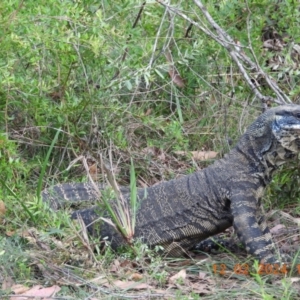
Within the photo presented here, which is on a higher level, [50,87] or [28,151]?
[50,87]

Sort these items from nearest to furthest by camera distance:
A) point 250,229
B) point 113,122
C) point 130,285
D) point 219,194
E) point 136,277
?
point 130,285, point 136,277, point 250,229, point 219,194, point 113,122

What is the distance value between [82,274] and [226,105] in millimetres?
2945

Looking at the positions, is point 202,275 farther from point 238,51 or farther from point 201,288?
point 238,51

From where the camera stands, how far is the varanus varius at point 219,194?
610 centimetres

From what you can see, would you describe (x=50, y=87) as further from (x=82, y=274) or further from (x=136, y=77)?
(x=82, y=274)

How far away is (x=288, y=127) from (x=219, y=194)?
0.68 metres

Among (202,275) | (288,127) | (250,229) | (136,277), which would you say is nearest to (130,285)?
(136,277)

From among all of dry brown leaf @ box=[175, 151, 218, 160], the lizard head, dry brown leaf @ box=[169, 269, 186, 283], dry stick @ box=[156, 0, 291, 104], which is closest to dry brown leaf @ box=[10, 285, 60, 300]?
dry brown leaf @ box=[169, 269, 186, 283]

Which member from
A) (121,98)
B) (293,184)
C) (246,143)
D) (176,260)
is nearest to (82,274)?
(176,260)

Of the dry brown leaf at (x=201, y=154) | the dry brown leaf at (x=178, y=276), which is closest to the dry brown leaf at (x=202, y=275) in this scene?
the dry brown leaf at (x=178, y=276)

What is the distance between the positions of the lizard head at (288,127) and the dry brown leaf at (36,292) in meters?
1.94

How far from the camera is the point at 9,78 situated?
6.30 meters

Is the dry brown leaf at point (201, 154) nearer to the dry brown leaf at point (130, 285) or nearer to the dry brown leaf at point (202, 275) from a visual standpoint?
the dry brown leaf at point (202, 275)

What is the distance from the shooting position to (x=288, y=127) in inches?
239
